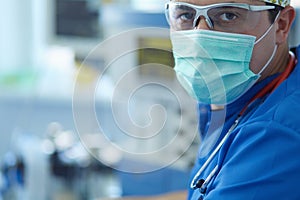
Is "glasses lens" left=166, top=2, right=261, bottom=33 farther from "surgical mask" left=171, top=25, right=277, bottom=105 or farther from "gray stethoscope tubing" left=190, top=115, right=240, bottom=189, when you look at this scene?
"gray stethoscope tubing" left=190, top=115, right=240, bottom=189

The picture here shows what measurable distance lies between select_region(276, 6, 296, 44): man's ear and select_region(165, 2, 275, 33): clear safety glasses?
61mm

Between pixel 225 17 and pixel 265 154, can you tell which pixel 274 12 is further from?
pixel 265 154

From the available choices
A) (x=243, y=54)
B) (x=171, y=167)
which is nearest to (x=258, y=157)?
(x=243, y=54)

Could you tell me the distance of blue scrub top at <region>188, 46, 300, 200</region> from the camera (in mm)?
910

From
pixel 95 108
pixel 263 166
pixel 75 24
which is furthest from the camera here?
pixel 75 24

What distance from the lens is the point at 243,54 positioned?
1.10m

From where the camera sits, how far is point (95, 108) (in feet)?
7.07

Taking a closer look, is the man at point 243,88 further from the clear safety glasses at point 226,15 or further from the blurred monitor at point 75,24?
the blurred monitor at point 75,24

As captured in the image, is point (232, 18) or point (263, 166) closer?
point (263, 166)

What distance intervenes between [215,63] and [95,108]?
1104 millimetres

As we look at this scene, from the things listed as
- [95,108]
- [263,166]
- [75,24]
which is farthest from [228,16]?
[75,24]

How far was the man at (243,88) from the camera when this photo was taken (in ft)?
3.02

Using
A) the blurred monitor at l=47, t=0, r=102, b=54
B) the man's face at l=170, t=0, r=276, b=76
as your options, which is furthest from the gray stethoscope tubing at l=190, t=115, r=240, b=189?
the blurred monitor at l=47, t=0, r=102, b=54

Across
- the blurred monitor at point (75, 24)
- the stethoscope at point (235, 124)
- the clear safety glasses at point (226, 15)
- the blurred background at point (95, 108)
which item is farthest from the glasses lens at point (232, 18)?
the blurred monitor at point (75, 24)
